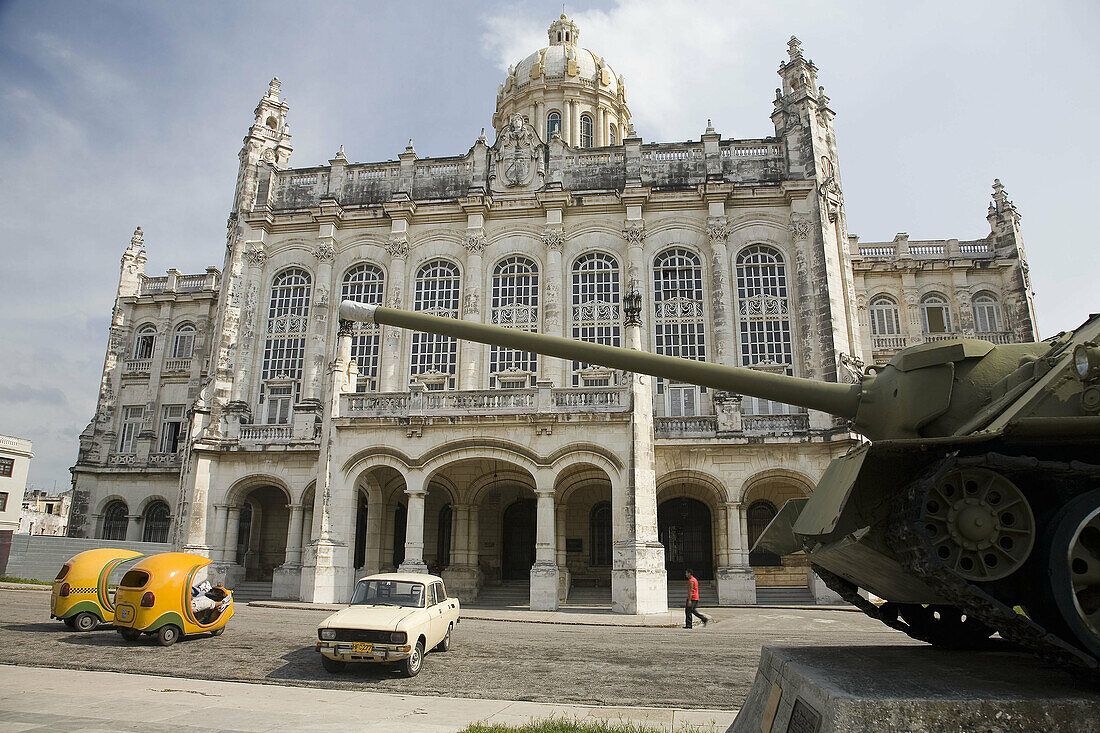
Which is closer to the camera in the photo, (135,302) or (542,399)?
(542,399)

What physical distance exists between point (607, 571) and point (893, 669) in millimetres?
21678

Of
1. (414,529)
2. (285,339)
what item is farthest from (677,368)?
(285,339)

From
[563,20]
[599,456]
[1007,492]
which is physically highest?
[563,20]

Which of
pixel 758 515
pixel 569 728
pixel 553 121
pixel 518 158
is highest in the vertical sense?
pixel 553 121

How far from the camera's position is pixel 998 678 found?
4.80m

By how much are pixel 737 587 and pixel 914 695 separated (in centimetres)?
2028

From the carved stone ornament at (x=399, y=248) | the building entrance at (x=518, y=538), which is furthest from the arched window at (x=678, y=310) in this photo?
the carved stone ornament at (x=399, y=248)

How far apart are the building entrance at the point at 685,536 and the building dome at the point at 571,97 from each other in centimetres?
2075

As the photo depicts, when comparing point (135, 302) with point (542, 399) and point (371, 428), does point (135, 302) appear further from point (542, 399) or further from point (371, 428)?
point (542, 399)

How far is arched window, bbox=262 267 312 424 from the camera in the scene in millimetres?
29656

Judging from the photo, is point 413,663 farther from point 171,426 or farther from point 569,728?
point 171,426

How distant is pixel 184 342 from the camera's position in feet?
120

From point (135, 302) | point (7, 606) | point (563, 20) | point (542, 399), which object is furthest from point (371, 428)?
point (563, 20)

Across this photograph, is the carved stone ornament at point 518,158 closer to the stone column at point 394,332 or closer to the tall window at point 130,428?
the stone column at point 394,332
